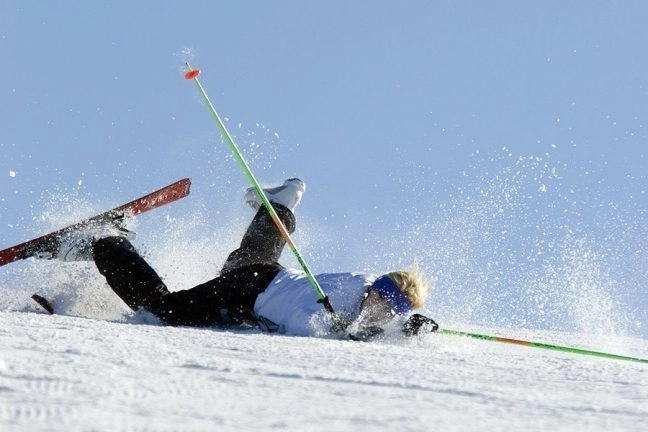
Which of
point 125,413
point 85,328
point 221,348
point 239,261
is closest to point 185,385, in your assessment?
point 125,413

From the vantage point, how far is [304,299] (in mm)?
3936

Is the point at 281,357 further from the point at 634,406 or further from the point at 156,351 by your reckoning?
the point at 634,406

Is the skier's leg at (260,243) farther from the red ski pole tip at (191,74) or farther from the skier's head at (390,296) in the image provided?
A: the skier's head at (390,296)

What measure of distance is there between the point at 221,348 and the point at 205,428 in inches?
48.3

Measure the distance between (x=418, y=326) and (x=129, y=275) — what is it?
5.06 feet

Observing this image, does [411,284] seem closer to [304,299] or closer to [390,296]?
[390,296]

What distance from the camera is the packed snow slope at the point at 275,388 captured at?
155cm

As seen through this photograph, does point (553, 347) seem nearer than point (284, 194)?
Yes

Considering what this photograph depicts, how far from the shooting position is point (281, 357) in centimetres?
255

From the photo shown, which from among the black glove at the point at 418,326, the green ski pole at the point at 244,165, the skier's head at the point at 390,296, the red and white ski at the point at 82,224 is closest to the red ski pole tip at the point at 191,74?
the green ski pole at the point at 244,165

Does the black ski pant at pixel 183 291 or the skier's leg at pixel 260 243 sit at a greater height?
the skier's leg at pixel 260 243

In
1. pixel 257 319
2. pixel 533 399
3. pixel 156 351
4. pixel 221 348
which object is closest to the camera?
pixel 533 399

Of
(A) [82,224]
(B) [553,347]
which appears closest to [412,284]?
(B) [553,347]

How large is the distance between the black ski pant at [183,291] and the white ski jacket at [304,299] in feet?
0.29
